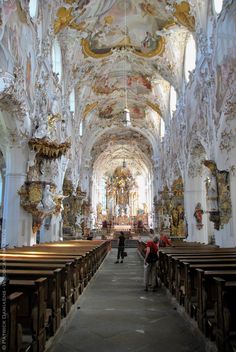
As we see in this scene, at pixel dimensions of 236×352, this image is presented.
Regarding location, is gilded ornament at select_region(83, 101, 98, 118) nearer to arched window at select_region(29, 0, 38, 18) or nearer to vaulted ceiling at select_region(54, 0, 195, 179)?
vaulted ceiling at select_region(54, 0, 195, 179)

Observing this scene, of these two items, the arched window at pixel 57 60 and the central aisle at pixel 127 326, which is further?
the arched window at pixel 57 60

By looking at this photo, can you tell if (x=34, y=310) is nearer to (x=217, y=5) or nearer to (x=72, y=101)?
(x=217, y=5)

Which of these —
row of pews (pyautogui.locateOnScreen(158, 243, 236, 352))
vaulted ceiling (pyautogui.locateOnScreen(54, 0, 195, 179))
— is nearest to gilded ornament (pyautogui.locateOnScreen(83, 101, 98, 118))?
vaulted ceiling (pyautogui.locateOnScreen(54, 0, 195, 179))

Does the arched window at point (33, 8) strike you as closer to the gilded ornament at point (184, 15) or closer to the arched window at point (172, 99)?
the gilded ornament at point (184, 15)

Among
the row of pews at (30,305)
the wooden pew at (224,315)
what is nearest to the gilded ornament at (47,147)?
the row of pews at (30,305)

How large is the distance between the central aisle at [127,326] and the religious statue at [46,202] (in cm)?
387

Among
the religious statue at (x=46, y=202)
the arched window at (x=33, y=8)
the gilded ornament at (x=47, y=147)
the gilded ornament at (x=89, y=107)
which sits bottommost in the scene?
the religious statue at (x=46, y=202)

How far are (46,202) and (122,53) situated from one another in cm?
1150

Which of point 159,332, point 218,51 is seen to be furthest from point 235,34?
point 159,332

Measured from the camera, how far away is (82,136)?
2538cm

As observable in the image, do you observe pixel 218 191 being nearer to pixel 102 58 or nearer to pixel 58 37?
pixel 58 37

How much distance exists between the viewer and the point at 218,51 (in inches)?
432

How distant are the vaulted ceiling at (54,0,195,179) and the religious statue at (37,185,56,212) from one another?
7187 mm

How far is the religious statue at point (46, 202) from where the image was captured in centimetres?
1030
